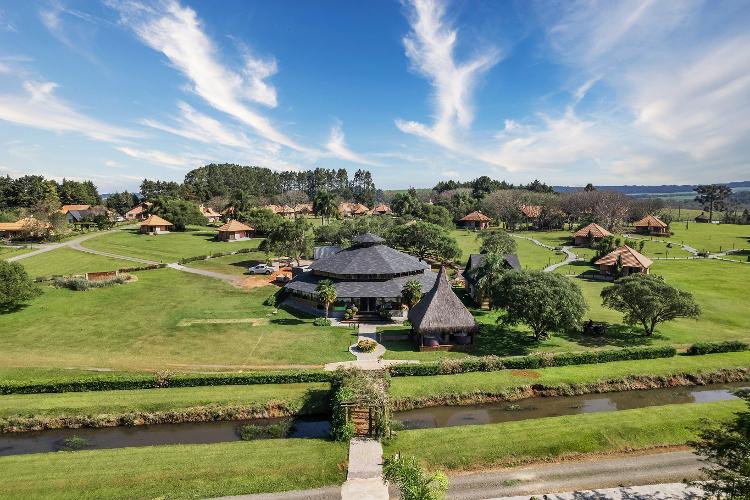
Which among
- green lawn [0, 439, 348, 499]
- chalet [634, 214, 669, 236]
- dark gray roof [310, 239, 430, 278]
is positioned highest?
chalet [634, 214, 669, 236]

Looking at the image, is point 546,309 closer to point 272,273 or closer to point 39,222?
point 272,273

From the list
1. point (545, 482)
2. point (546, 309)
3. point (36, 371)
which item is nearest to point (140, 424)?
point (36, 371)

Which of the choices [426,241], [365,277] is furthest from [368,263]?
[426,241]

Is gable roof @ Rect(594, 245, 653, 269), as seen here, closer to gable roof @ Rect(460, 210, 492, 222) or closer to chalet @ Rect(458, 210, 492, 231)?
gable roof @ Rect(460, 210, 492, 222)

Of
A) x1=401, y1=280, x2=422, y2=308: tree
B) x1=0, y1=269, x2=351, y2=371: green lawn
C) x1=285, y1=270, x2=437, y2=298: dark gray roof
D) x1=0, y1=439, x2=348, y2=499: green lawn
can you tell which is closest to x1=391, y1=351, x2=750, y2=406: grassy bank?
x1=0, y1=269, x2=351, y2=371: green lawn

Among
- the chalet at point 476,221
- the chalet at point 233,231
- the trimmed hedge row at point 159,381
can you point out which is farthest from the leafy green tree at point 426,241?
the chalet at point 476,221

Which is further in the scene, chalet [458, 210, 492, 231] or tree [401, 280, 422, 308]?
chalet [458, 210, 492, 231]

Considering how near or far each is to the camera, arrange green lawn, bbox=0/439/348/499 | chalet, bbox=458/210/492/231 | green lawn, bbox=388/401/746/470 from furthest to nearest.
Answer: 1. chalet, bbox=458/210/492/231
2. green lawn, bbox=388/401/746/470
3. green lawn, bbox=0/439/348/499
